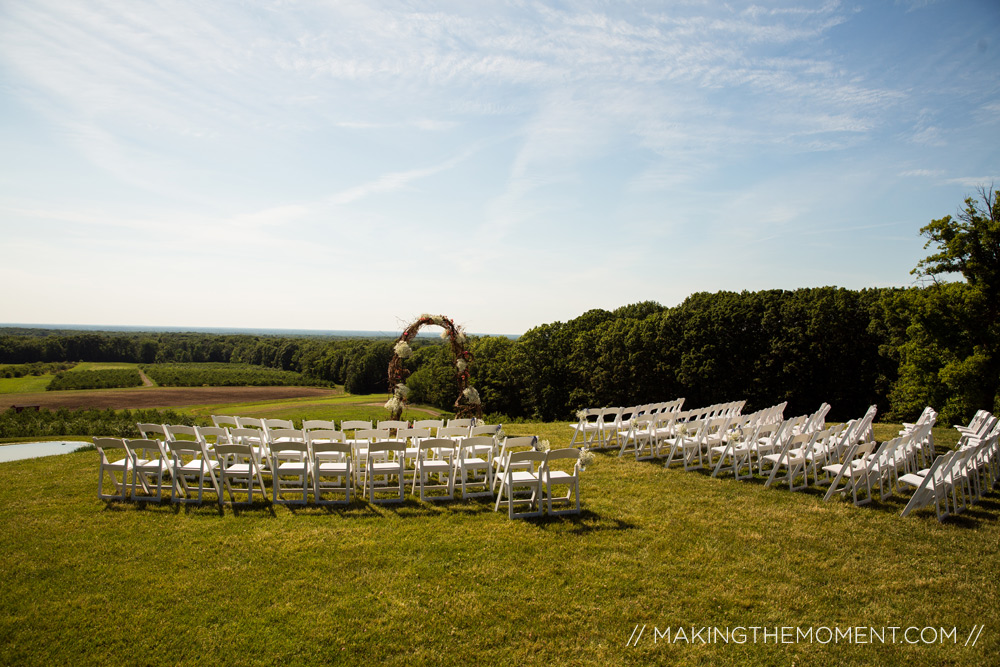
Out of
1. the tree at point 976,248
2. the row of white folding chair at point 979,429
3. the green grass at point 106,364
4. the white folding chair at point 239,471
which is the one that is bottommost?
the green grass at point 106,364

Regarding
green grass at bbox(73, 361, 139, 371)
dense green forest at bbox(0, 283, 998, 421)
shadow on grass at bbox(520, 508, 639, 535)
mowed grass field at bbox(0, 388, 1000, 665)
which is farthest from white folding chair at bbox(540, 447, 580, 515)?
green grass at bbox(73, 361, 139, 371)

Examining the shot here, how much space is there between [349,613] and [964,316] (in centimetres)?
1968

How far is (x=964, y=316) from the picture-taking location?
607 inches

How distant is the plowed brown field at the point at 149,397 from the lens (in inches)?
→ 1245

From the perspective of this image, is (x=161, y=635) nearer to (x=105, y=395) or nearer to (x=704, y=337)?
(x=704, y=337)

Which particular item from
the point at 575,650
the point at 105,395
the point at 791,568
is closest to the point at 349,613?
the point at 575,650

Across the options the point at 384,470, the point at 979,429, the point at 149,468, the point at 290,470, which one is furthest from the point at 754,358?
the point at 149,468

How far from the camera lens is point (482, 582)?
14.4 feet

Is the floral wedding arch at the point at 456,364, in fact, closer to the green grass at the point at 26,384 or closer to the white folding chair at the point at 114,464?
the white folding chair at the point at 114,464

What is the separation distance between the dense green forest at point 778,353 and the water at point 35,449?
22.7 ft

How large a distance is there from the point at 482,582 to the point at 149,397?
44.4m

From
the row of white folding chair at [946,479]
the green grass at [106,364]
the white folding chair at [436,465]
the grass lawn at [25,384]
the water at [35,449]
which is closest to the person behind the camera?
the row of white folding chair at [946,479]

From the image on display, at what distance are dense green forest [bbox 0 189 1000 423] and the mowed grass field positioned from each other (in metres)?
6.26

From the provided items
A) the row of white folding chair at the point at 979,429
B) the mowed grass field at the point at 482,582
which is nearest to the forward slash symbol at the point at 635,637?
the mowed grass field at the point at 482,582
